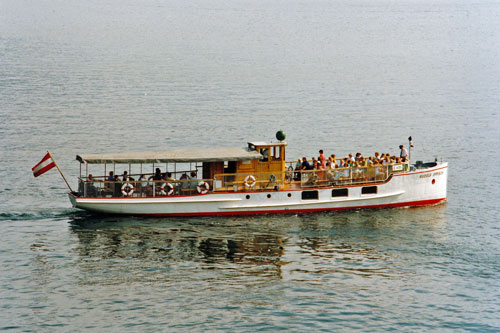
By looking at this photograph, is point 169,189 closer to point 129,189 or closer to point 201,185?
point 201,185

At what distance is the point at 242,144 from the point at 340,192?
2459cm

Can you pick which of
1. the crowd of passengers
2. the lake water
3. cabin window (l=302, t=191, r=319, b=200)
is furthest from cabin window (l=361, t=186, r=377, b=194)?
cabin window (l=302, t=191, r=319, b=200)

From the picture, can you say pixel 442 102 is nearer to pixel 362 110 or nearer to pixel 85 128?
pixel 362 110

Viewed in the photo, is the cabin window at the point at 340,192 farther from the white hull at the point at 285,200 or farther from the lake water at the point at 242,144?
the lake water at the point at 242,144

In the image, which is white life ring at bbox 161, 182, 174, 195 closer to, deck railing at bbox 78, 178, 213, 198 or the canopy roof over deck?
deck railing at bbox 78, 178, 213, 198

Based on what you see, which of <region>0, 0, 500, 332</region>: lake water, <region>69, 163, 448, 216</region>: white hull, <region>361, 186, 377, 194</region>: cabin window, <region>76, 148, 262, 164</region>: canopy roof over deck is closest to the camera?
<region>0, 0, 500, 332</region>: lake water

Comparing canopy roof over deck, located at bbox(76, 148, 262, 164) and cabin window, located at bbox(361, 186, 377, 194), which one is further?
cabin window, located at bbox(361, 186, 377, 194)

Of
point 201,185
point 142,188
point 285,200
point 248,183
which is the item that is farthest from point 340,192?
point 142,188

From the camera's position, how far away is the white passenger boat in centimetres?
4725

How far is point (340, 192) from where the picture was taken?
50.6 metres

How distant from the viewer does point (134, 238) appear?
4400 cm

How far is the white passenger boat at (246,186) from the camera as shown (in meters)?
47.2

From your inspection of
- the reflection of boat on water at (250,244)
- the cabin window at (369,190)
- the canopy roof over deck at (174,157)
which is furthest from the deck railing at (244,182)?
the reflection of boat on water at (250,244)

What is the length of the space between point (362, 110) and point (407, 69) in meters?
37.1
